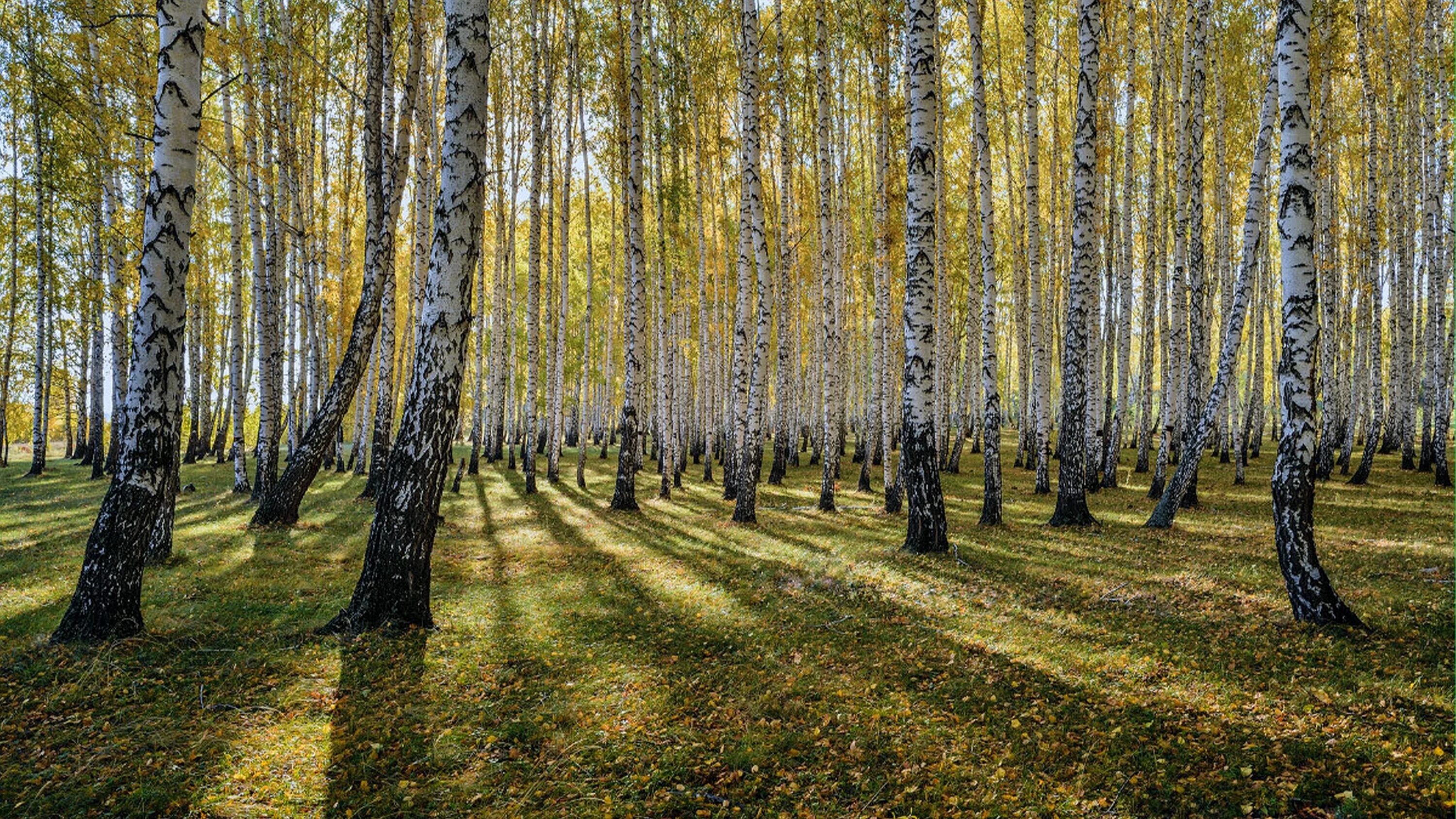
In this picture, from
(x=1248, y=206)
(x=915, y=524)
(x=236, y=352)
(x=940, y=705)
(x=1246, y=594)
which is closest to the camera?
(x=940, y=705)

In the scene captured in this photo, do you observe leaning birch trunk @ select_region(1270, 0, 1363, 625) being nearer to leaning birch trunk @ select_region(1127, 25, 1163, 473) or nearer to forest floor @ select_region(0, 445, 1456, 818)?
forest floor @ select_region(0, 445, 1456, 818)

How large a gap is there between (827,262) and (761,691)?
1019 cm

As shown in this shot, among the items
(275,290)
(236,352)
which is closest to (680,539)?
(275,290)

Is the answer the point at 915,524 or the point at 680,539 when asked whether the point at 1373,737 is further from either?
the point at 680,539

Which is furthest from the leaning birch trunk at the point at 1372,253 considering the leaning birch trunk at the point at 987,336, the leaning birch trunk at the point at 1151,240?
the leaning birch trunk at the point at 987,336

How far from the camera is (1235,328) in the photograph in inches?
380

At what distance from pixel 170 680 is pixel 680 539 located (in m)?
6.72

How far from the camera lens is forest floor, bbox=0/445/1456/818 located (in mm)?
3379

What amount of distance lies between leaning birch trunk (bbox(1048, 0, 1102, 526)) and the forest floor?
2.03 meters

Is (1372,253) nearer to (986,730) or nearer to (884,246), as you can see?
(884,246)

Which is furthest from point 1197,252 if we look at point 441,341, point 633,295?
point 441,341

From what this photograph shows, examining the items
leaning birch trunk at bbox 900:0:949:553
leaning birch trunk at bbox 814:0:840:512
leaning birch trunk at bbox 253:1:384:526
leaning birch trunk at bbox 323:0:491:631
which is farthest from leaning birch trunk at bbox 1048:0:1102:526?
leaning birch trunk at bbox 253:1:384:526

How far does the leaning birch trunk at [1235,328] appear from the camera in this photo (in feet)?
31.1

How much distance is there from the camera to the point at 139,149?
503 inches
